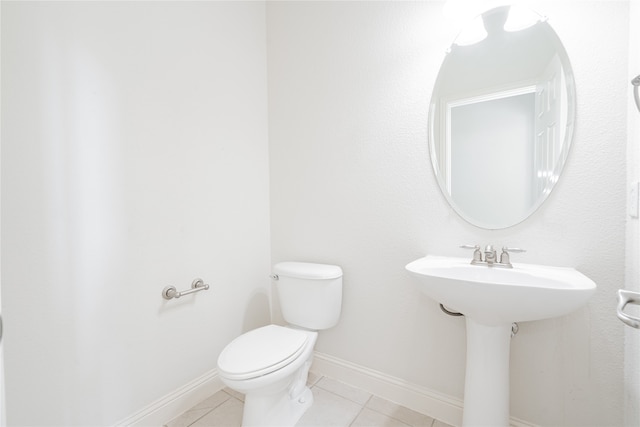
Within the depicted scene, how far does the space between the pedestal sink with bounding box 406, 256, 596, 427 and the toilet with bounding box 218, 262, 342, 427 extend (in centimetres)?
57

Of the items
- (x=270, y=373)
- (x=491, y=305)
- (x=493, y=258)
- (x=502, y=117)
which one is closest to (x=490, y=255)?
(x=493, y=258)

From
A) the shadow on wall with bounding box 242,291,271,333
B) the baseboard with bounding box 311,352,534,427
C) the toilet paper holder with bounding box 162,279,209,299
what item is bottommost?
the baseboard with bounding box 311,352,534,427

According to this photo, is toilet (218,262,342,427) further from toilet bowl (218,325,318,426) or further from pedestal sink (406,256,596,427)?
pedestal sink (406,256,596,427)

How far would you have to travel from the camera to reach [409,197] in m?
1.43

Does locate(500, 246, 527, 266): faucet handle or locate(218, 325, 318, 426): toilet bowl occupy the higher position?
locate(500, 246, 527, 266): faucet handle

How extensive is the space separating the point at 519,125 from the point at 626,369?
0.98 metres

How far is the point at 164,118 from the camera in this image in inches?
54.3

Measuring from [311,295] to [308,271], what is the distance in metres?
0.13

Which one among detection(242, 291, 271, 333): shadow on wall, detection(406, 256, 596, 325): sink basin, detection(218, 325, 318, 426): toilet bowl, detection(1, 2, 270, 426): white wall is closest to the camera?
detection(406, 256, 596, 325): sink basin

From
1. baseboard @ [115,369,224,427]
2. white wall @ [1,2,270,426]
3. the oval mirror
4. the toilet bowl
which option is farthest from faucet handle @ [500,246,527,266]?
baseboard @ [115,369,224,427]

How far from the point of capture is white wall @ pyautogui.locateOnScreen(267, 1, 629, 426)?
1.06 meters

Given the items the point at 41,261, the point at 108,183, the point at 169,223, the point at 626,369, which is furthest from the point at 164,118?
the point at 626,369

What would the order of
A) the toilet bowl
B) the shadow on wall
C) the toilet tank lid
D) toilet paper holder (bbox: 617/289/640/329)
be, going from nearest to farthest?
toilet paper holder (bbox: 617/289/640/329)
the toilet bowl
the toilet tank lid
the shadow on wall

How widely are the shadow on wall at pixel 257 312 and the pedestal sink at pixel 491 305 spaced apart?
3.61 feet
